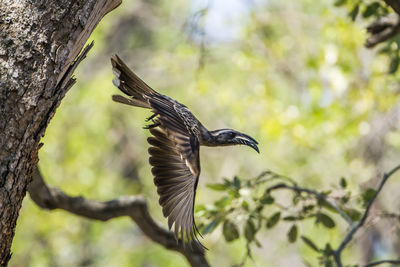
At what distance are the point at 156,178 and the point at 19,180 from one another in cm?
76

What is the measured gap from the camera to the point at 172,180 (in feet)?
9.00

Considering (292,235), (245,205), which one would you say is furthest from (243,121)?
(245,205)

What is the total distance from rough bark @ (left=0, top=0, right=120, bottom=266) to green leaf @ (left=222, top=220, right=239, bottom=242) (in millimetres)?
1473

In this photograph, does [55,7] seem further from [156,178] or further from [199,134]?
[199,134]

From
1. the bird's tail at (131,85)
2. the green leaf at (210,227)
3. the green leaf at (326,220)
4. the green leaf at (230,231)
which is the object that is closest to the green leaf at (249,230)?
the green leaf at (230,231)

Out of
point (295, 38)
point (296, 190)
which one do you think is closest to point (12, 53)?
point (296, 190)

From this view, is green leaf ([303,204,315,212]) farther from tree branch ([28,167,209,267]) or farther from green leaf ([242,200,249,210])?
tree branch ([28,167,209,267])

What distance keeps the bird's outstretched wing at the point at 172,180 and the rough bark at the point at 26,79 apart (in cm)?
64

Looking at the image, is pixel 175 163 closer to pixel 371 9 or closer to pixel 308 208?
pixel 308 208

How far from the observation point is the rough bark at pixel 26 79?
2.04m

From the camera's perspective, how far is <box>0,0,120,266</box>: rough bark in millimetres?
2041

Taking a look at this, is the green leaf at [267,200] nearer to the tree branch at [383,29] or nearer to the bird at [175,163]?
the bird at [175,163]

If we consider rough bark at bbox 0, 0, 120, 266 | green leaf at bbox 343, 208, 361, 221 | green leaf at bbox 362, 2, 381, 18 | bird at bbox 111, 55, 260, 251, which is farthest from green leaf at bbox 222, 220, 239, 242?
green leaf at bbox 362, 2, 381, 18

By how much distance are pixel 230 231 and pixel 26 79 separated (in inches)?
67.7
